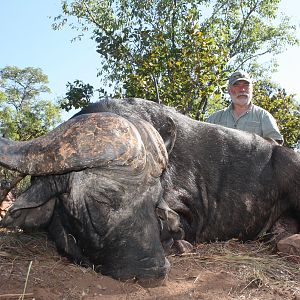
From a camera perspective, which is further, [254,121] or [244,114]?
[244,114]

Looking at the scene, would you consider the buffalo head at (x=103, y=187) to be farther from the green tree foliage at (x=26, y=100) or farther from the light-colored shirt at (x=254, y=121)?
the green tree foliage at (x=26, y=100)

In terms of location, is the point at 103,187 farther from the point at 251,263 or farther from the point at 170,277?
the point at 251,263

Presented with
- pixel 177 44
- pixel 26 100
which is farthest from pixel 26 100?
pixel 177 44

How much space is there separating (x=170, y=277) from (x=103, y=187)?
2.38 feet

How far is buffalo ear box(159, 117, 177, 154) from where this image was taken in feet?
12.8

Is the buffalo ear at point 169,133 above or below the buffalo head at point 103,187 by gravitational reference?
above

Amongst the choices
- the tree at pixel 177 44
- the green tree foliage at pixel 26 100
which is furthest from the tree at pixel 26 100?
the tree at pixel 177 44

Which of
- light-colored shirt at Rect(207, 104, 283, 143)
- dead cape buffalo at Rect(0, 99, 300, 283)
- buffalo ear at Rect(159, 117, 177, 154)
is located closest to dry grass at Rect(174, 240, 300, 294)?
dead cape buffalo at Rect(0, 99, 300, 283)

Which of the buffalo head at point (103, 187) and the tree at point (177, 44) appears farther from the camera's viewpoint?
the tree at point (177, 44)

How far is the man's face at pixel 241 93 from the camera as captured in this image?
6895 millimetres

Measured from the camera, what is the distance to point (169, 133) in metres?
3.92

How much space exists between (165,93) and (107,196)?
8.63 m

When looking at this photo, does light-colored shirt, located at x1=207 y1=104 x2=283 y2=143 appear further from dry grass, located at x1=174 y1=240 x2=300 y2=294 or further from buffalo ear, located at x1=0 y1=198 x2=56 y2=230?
buffalo ear, located at x1=0 y1=198 x2=56 y2=230

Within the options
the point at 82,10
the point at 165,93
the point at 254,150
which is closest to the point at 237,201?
the point at 254,150
